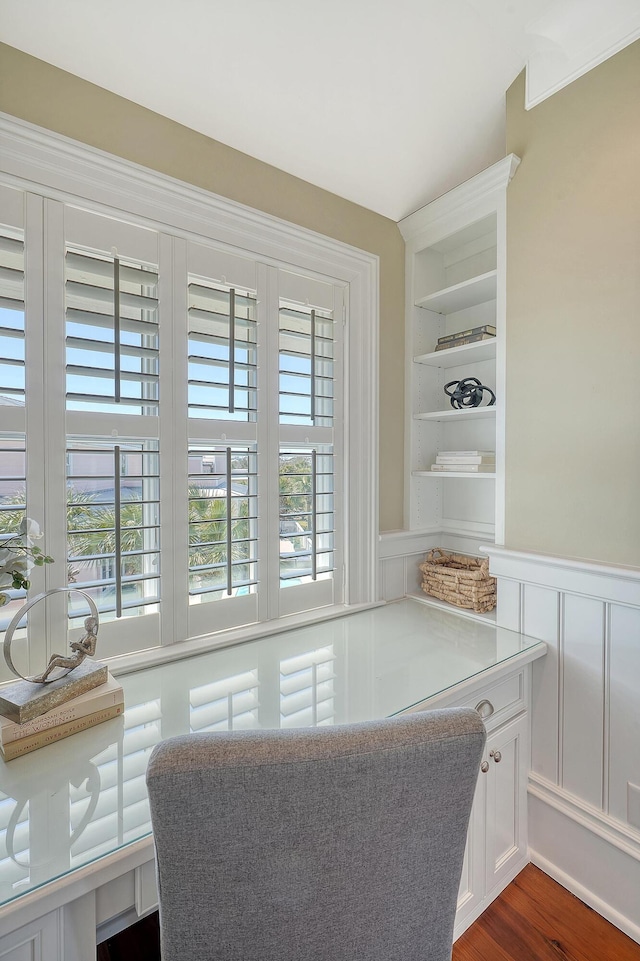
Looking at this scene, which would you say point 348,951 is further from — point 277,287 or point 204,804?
point 277,287

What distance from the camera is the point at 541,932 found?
1.33 metres

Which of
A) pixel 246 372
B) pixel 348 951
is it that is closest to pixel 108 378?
pixel 246 372

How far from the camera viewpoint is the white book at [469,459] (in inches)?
71.4

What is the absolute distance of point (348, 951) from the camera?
0.68m

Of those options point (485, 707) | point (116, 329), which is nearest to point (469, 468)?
point (485, 707)

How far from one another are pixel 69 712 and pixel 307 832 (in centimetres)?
67

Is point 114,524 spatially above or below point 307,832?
above

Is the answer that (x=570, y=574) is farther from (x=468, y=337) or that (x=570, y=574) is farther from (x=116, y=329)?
(x=116, y=329)

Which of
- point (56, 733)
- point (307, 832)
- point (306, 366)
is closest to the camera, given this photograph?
point (307, 832)

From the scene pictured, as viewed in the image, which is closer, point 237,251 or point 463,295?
point 237,251

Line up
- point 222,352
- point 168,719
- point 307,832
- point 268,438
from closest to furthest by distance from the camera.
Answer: point 307,832, point 168,719, point 222,352, point 268,438

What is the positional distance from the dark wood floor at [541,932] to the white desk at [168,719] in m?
0.09

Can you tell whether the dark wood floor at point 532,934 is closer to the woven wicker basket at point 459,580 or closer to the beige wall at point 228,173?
the woven wicker basket at point 459,580

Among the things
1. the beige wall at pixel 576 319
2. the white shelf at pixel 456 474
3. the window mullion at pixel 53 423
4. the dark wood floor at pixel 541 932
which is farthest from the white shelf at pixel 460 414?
the dark wood floor at pixel 541 932
